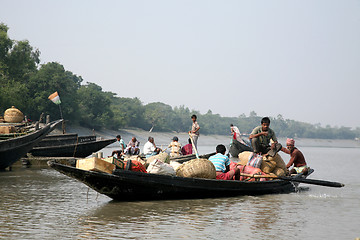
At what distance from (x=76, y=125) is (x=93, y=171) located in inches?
1960

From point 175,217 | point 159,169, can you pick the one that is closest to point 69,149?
point 159,169

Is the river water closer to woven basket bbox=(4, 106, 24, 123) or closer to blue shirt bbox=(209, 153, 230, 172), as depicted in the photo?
blue shirt bbox=(209, 153, 230, 172)

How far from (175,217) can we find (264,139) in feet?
13.4

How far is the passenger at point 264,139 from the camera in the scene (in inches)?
429

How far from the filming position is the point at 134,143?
58.6ft

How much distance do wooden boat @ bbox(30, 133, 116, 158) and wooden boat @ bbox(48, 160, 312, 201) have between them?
11764 mm

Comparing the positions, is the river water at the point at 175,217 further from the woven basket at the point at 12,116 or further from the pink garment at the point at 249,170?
the woven basket at the point at 12,116

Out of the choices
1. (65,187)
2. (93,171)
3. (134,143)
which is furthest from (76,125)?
(93,171)

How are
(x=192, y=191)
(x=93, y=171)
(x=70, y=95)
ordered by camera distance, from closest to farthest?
(x=93, y=171)
(x=192, y=191)
(x=70, y=95)

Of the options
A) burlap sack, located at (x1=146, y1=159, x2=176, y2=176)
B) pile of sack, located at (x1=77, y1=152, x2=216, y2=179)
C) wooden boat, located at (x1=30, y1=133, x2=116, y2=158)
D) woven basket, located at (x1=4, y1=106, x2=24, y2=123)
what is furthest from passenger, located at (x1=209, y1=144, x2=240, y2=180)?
woven basket, located at (x1=4, y1=106, x2=24, y2=123)

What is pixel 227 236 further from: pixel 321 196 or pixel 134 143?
pixel 134 143

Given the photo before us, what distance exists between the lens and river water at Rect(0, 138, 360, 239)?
6871mm

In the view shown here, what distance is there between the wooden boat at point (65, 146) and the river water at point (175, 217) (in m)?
9.66

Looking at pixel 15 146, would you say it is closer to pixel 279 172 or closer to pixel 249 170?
pixel 249 170
